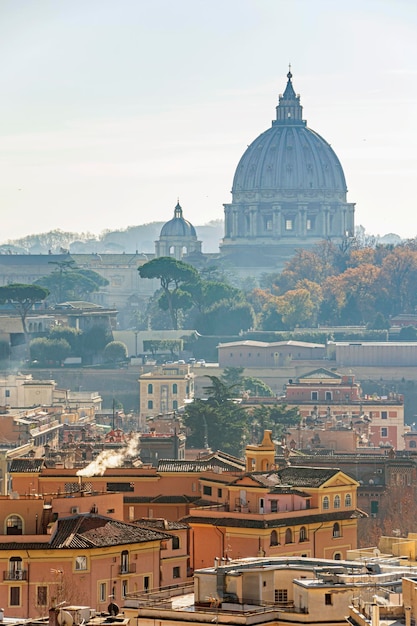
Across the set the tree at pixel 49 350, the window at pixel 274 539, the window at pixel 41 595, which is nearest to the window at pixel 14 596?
the window at pixel 41 595

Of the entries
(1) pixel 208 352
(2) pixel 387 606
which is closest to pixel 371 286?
(1) pixel 208 352

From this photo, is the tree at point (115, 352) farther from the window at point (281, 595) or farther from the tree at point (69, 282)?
the window at point (281, 595)

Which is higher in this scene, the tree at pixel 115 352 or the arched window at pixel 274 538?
the tree at pixel 115 352

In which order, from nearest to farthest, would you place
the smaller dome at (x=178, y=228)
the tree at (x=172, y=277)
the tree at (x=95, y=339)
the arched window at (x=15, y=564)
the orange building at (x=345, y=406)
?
the arched window at (x=15, y=564), the orange building at (x=345, y=406), the tree at (x=95, y=339), the tree at (x=172, y=277), the smaller dome at (x=178, y=228)

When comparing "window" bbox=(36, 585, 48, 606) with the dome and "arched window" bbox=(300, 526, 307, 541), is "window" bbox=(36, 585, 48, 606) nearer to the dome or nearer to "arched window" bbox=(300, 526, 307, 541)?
"arched window" bbox=(300, 526, 307, 541)

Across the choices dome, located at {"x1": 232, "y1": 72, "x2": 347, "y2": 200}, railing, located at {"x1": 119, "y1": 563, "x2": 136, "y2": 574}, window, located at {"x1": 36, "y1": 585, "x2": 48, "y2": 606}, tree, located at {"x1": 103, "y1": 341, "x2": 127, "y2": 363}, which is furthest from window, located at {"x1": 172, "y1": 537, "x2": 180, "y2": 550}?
dome, located at {"x1": 232, "y1": 72, "x2": 347, "y2": 200}

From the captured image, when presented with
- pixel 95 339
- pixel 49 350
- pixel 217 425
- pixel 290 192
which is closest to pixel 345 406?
pixel 217 425

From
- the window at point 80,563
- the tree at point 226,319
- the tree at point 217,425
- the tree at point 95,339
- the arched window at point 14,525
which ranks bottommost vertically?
the window at point 80,563
